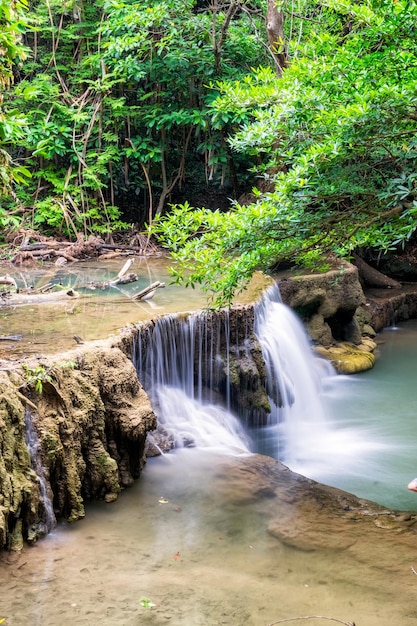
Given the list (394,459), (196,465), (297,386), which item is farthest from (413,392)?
(196,465)

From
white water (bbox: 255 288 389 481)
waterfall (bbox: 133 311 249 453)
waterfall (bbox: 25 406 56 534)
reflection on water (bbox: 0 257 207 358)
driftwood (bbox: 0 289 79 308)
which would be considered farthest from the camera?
driftwood (bbox: 0 289 79 308)

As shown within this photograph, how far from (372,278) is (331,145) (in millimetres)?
10852

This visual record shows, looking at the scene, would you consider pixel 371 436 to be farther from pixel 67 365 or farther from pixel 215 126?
pixel 215 126

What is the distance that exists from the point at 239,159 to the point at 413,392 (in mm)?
8136

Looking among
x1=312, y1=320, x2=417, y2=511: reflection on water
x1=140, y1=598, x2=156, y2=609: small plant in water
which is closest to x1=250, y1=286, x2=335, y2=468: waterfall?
x1=312, y1=320, x2=417, y2=511: reflection on water

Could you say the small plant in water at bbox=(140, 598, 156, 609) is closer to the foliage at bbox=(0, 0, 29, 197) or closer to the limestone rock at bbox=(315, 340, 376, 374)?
the foliage at bbox=(0, 0, 29, 197)

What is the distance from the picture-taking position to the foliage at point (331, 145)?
14.5 ft

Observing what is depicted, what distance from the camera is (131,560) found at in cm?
482

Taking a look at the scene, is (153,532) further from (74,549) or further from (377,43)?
(377,43)

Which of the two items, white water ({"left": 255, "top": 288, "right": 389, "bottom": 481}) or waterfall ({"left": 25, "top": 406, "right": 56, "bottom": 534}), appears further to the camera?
white water ({"left": 255, "top": 288, "right": 389, "bottom": 481})

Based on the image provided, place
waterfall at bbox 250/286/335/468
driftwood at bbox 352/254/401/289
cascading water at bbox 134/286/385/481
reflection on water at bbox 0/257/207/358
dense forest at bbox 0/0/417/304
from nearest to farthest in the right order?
dense forest at bbox 0/0/417/304 → reflection on water at bbox 0/257/207/358 → cascading water at bbox 134/286/385/481 → waterfall at bbox 250/286/335/468 → driftwood at bbox 352/254/401/289

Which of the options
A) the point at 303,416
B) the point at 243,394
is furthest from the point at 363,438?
the point at 243,394

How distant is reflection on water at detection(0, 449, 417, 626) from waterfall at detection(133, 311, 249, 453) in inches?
68.0

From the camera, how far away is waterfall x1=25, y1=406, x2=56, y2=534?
17.0ft
